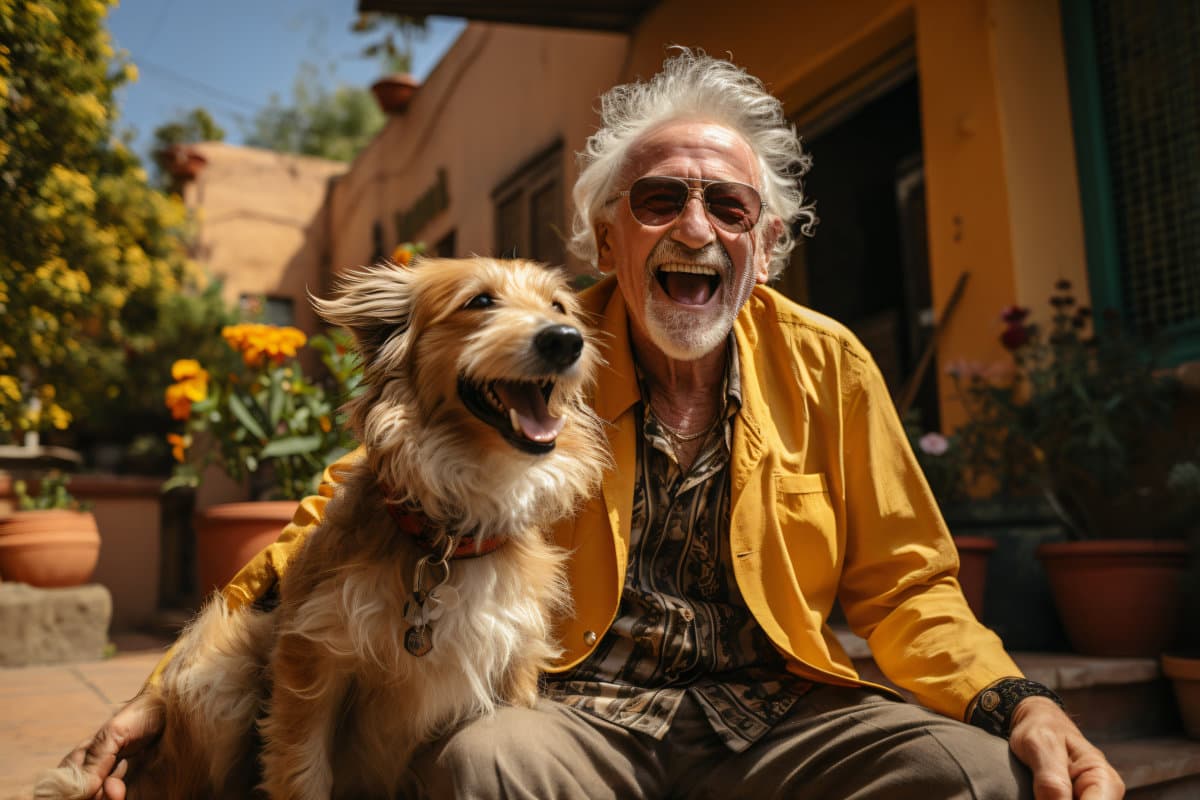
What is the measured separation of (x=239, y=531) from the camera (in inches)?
160

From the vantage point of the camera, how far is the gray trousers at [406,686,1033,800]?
1760mm

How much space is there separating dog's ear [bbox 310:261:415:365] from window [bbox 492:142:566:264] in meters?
6.25

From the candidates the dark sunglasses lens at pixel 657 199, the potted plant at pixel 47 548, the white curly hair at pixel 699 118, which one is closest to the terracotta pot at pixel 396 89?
the potted plant at pixel 47 548

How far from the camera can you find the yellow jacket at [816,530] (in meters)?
2.04

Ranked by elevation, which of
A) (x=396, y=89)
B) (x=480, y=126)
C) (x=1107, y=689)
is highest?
(x=396, y=89)

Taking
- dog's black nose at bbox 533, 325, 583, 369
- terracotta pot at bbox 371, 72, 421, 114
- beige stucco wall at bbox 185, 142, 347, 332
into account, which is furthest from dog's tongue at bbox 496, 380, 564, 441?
beige stucco wall at bbox 185, 142, 347, 332

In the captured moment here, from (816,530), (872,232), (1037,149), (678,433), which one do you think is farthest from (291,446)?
(872,232)

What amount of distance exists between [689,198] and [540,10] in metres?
5.90

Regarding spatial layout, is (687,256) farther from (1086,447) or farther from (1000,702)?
(1086,447)

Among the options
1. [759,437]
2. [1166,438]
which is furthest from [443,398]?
[1166,438]

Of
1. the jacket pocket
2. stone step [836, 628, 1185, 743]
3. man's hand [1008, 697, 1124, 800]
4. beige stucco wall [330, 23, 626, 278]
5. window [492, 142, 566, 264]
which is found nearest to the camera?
man's hand [1008, 697, 1124, 800]

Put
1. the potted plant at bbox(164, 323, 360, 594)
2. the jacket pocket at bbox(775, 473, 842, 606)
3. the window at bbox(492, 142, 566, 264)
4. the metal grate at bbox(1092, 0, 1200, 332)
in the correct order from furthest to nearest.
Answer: the window at bbox(492, 142, 566, 264) < the potted plant at bbox(164, 323, 360, 594) < the metal grate at bbox(1092, 0, 1200, 332) < the jacket pocket at bbox(775, 473, 842, 606)

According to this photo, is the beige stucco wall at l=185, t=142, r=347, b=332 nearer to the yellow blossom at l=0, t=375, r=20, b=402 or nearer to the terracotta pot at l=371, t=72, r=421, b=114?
the terracotta pot at l=371, t=72, r=421, b=114

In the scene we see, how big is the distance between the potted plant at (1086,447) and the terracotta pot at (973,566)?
0.26 m
